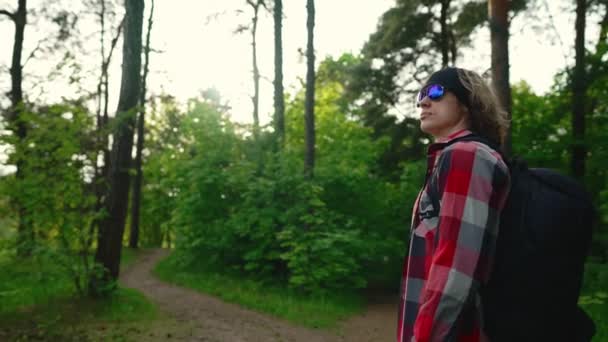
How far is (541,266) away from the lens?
141 centimetres

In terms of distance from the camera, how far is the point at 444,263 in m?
1.49

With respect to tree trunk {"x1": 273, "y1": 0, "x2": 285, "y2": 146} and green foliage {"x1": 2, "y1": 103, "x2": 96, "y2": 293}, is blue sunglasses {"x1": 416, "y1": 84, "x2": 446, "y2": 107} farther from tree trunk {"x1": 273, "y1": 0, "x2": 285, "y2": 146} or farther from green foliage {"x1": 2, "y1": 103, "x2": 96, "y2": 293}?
tree trunk {"x1": 273, "y1": 0, "x2": 285, "y2": 146}

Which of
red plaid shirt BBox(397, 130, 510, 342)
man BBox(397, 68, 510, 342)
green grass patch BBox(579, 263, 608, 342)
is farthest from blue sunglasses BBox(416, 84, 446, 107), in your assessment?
green grass patch BBox(579, 263, 608, 342)

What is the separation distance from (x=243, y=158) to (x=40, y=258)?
708cm

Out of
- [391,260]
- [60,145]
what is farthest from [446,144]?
[391,260]

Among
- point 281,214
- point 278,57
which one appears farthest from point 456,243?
point 278,57

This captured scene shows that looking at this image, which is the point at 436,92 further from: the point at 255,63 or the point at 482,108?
the point at 255,63

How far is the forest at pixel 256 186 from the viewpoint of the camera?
7480mm

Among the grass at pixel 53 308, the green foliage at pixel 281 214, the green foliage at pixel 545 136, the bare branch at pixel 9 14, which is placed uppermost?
the bare branch at pixel 9 14

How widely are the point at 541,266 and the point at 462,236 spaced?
9.5 inches

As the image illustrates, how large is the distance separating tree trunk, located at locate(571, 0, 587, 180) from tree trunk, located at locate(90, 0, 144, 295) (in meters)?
8.99

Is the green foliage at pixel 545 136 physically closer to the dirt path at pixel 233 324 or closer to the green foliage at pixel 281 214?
the green foliage at pixel 281 214

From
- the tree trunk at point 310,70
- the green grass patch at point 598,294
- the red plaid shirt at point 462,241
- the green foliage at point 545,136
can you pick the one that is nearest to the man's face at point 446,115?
the red plaid shirt at point 462,241

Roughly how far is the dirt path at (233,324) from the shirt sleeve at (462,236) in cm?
589
